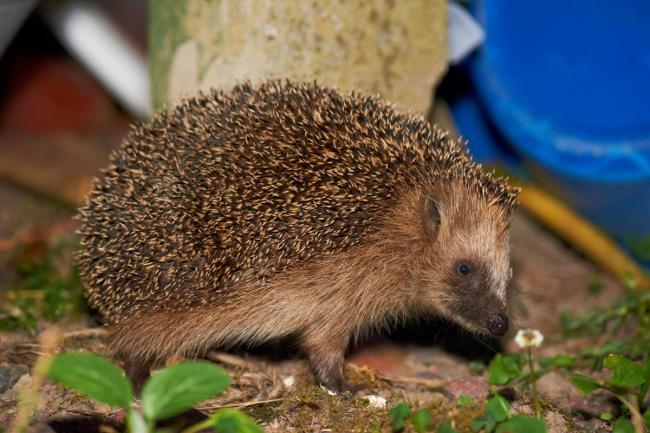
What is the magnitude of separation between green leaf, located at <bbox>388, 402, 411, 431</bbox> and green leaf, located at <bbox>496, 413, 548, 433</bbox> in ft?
1.23

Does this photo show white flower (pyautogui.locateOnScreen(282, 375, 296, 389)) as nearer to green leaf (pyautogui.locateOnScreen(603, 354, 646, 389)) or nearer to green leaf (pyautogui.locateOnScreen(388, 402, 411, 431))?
green leaf (pyautogui.locateOnScreen(388, 402, 411, 431))

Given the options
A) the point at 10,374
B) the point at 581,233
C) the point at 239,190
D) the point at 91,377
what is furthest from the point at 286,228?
the point at 581,233

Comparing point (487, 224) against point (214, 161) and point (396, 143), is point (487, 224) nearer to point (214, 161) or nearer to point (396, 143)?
point (396, 143)

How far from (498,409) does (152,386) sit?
1470 millimetres

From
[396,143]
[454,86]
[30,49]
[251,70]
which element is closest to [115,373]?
[396,143]

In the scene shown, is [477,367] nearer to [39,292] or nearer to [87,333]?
[87,333]

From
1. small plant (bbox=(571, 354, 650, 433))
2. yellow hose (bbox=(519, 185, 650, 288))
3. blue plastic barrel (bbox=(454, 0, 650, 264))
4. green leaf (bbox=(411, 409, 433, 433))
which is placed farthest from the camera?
yellow hose (bbox=(519, 185, 650, 288))

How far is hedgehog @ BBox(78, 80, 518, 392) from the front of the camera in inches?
149

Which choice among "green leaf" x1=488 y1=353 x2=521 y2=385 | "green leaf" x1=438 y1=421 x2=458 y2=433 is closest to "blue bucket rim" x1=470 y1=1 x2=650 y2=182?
"green leaf" x1=488 y1=353 x2=521 y2=385

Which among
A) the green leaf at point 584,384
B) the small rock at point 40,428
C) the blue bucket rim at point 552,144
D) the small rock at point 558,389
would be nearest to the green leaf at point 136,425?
the small rock at point 40,428

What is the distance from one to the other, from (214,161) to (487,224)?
134 cm

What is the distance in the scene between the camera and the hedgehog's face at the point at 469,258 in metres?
4.04

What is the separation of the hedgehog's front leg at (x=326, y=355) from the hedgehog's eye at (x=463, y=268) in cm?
66

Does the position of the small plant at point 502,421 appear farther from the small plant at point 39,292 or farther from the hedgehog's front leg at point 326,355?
the small plant at point 39,292
